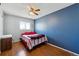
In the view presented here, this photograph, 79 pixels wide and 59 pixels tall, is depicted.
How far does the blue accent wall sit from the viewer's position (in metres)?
2.20

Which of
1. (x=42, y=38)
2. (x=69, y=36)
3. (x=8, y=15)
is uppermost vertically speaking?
(x=8, y=15)

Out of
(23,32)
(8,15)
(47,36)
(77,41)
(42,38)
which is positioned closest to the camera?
(77,41)

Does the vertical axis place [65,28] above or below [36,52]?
above

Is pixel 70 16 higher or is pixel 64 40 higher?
pixel 70 16

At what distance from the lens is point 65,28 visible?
8.50ft

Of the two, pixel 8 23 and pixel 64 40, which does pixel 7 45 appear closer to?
pixel 8 23

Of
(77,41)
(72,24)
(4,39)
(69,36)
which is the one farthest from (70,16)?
(4,39)

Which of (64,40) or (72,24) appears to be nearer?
(72,24)

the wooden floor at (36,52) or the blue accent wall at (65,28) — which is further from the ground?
the blue accent wall at (65,28)

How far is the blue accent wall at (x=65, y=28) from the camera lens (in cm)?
220

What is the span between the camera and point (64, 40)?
8.68ft

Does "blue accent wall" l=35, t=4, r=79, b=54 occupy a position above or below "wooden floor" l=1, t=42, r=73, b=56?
above

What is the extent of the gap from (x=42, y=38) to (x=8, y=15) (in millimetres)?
2398

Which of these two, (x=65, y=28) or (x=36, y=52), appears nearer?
(x=36, y=52)
